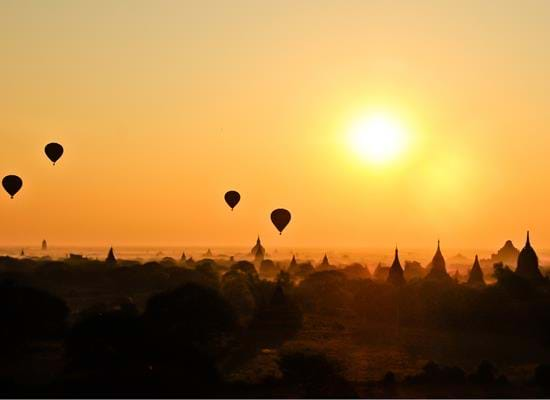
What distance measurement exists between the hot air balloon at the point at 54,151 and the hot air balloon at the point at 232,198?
14.2 m

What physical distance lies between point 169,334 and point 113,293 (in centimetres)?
3995

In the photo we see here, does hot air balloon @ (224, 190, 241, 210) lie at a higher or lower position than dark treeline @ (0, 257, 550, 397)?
higher

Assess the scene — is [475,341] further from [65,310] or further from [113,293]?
[113,293]

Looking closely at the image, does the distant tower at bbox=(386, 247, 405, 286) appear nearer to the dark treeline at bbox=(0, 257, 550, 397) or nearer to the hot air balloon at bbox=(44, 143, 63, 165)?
the dark treeline at bbox=(0, 257, 550, 397)

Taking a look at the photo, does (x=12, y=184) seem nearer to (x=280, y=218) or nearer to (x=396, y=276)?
(x=280, y=218)

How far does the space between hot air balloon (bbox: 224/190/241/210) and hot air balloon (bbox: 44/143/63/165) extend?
1421 centimetres

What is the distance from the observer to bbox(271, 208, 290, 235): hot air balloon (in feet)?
198

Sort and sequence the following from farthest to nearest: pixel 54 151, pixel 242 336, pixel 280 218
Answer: pixel 280 218
pixel 54 151
pixel 242 336

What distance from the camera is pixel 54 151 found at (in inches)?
2048

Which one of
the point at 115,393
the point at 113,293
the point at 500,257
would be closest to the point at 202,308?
the point at 115,393

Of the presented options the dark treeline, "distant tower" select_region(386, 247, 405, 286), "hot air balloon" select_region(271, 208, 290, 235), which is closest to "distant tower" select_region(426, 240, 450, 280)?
"distant tower" select_region(386, 247, 405, 286)

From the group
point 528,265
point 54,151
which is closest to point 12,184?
point 54,151

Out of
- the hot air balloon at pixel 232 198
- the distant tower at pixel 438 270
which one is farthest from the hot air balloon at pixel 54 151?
the distant tower at pixel 438 270

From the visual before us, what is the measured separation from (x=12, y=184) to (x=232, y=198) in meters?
16.6
